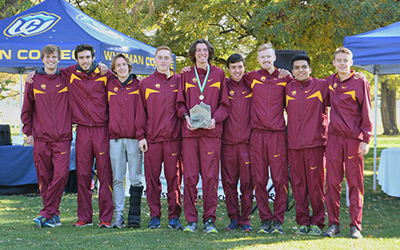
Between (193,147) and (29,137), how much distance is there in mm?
1901

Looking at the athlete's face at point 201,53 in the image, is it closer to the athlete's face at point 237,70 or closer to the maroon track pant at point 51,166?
the athlete's face at point 237,70

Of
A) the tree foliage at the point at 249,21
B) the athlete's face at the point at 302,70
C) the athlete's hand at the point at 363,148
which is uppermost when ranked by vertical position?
the tree foliage at the point at 249,21

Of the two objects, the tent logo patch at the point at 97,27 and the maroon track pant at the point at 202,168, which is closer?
the maroon track pant at the point at 202,168

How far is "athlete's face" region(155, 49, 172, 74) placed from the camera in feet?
18.7

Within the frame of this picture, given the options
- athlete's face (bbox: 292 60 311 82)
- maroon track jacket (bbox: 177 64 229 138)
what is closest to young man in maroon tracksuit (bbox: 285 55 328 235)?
athlete's face (bbox: 292 60 311 82)

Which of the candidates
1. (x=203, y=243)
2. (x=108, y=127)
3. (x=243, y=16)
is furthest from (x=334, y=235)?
(x=243, y=16)

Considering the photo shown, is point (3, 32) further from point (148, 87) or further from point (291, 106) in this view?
point (291, 106)

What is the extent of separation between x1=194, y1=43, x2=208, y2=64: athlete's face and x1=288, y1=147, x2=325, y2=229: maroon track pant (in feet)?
4.41

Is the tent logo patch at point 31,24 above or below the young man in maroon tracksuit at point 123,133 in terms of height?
above

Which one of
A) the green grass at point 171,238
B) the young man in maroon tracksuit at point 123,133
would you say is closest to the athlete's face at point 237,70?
the young man in maroon tracksuit at point 123,133

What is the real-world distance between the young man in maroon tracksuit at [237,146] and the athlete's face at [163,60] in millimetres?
687

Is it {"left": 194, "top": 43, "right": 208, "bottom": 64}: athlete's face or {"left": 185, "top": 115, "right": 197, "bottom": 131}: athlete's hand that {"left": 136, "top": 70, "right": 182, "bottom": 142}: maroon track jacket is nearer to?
{"left": 185, "top": 115, "right": 197, "bottom": 131}: athlete's hand

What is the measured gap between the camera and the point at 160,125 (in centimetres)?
562

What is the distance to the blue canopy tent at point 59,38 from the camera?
7.47 m
